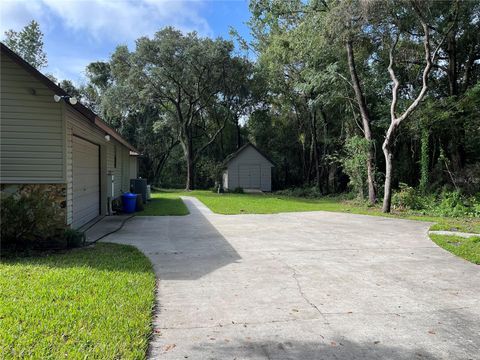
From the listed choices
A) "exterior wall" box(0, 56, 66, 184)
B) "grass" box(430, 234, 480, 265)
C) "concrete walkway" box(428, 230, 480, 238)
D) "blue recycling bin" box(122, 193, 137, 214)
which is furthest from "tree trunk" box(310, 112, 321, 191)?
"exterior wall" box(0, 56, 66, 184)

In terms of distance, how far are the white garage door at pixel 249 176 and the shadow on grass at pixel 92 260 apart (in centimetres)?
2369

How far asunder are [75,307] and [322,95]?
1894 cm

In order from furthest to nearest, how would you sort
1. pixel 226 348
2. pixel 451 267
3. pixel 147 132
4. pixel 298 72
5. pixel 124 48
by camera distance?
pixel 147 132 < pixel 124 48 < pixel 298 72 < pixel 451 267 < pixel 226 348

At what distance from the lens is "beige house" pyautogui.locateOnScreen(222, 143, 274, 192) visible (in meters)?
30.3

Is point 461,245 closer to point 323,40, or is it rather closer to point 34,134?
point 34,134

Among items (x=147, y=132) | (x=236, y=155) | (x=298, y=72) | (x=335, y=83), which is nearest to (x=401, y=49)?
(x=335, y=83)

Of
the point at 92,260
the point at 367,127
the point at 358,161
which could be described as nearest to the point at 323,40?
the point at 367,127

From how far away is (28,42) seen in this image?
33656 mm

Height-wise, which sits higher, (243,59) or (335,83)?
(243,59)

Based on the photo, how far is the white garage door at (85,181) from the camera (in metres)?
8.60

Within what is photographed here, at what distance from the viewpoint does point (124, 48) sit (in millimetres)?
26875

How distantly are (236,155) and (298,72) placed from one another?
905 centimetres

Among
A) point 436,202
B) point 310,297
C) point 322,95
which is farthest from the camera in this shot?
point 322,95

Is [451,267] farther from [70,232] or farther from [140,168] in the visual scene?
[140,168]
